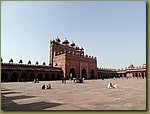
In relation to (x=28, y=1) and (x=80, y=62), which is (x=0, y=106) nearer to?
(x=28, y=1)

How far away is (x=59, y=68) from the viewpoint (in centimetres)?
4062

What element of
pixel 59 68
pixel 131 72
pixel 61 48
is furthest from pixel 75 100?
pixel 131 72

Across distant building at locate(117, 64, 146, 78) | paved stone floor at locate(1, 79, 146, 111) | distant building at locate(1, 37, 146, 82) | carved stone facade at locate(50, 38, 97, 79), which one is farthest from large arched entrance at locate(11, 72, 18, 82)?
distant building at locate(117, 64, 146, 78)

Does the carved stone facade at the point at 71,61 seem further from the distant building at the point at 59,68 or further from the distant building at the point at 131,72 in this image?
the distant building at the point at 131,72

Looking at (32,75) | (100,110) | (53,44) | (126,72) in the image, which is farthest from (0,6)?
(126,72)

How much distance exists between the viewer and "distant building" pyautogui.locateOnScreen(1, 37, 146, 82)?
31631mm

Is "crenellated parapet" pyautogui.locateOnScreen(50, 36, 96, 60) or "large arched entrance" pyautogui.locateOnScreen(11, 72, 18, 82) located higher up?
"crenellated parapet" pyautogui.locateOnScreen(50, 36, 96, 60)

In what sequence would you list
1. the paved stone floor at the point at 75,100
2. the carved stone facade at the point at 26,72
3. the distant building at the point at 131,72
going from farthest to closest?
the distant building at the point at 131,72 → the carved stone facade at the point at 26,72 → the paved stone floor at the point at 75,100

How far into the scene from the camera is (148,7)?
6551 mm

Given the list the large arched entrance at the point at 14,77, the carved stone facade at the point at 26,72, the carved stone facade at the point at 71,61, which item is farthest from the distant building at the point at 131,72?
the large arched entrance at the point at 14,77

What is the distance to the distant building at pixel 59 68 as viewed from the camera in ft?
104

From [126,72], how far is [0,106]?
5866 cm

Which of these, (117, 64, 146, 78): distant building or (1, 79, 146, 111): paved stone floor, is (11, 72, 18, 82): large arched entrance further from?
(117, 64, 146, 78): distant building

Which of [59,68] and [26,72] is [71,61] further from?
[26,72]
